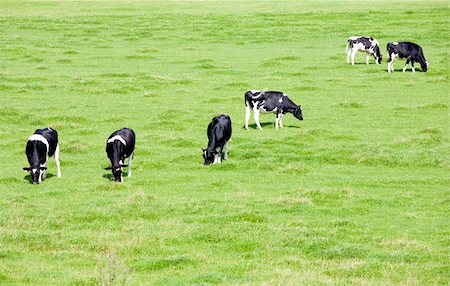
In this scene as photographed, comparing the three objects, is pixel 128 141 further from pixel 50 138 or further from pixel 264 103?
pixel 264 103

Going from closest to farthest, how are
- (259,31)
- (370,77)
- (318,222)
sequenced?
(318,222) < (370,77) < (259,31)

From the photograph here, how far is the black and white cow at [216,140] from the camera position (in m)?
24.1

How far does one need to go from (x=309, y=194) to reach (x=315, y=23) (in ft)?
159

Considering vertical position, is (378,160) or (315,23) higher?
(315,23)

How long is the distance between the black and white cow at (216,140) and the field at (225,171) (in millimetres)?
466

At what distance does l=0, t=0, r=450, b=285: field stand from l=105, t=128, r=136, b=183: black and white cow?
554 mm

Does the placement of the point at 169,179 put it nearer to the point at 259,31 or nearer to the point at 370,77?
the point at 370,77

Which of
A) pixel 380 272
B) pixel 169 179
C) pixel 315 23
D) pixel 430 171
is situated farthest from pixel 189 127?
pixel 315 23

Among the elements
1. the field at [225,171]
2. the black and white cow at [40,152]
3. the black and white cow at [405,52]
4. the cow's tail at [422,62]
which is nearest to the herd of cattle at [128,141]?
the black and white cow at [40,152]

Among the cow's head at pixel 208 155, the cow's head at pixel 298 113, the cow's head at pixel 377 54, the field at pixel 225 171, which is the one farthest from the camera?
the cow's head at pixel 377 54

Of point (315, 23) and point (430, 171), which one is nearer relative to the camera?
point (430, 171)

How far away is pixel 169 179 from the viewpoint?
2253 centimetres

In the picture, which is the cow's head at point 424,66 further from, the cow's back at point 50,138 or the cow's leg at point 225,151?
the cow's back at point 50,138

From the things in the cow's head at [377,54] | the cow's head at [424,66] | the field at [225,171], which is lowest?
the field at [225,171]
